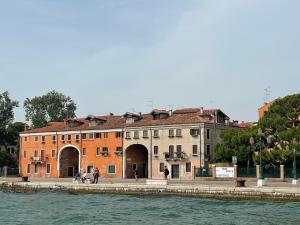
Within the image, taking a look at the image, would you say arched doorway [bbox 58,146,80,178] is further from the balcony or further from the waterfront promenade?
the waterfront promenade

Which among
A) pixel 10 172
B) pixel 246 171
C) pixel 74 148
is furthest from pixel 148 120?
pixel 10 172

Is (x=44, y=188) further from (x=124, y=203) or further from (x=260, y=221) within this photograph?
(x=260, y=221)

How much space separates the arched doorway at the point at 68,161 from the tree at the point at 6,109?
35.1 m

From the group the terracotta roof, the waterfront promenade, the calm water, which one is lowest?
the calm water

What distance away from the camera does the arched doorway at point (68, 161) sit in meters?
77.9

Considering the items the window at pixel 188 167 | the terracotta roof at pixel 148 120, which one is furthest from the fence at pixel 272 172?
the terracotta roof at pixel 148 120

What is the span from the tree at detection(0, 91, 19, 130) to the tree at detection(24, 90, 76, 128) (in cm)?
310

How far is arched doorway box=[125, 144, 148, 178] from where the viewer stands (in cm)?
7188

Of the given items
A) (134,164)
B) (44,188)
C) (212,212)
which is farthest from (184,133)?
(212,212)

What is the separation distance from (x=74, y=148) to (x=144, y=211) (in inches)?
1856

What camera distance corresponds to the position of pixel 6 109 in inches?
4341

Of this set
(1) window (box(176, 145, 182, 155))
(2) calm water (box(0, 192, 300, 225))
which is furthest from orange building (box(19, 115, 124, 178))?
(2) calm water (box(0, 192, 300, 225))

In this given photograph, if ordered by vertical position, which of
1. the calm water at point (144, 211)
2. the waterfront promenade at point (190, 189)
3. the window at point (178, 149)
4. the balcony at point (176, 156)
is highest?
the window at point (178, 149)

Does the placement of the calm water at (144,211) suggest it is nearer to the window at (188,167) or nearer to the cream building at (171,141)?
the window at (188,167)
